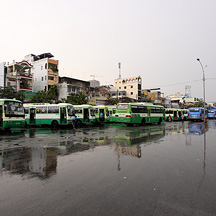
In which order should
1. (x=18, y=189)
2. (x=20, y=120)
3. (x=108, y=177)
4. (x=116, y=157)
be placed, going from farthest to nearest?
(x=20, y=120) < (x=116, y=157) < (x=108, y=177) < (x=18, y=189)

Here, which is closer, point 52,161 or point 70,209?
point 70,209

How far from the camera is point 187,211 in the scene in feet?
10.5

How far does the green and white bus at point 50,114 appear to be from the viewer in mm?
19688

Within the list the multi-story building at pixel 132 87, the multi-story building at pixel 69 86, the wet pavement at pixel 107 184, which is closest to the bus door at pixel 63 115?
the wet pavement at pixel 107 184

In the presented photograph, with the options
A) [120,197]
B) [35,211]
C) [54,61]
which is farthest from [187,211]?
[54,61]

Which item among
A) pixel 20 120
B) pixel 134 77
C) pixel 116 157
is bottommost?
pixel 116 157

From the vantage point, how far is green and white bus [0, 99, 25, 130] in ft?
46.6

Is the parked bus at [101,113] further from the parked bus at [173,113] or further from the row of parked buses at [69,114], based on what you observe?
the parked bus at [173,113]

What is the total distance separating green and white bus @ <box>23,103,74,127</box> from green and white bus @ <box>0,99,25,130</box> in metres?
4.66

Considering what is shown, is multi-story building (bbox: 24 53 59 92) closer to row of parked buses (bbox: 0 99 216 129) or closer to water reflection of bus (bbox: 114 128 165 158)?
row of parked buses (bbox: 0 99 216 129)

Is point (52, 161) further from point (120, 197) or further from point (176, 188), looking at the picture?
point (176, 188)

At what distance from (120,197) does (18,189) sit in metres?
2.39

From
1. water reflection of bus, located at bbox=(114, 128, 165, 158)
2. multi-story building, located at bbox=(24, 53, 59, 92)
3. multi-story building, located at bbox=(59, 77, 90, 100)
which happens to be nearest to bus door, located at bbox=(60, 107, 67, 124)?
water reflection of bus, located at bbox=(114, 128, 165, 158)

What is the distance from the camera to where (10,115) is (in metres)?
14.6
